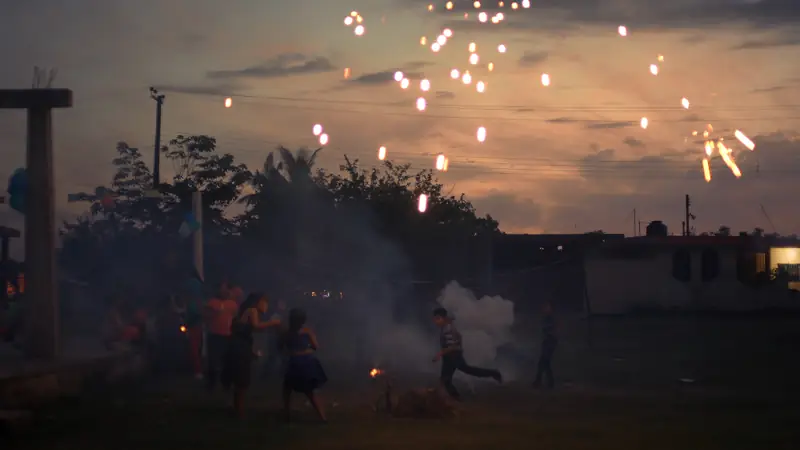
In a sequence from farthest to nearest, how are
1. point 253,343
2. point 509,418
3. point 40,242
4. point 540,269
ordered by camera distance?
point 540,269
point 40,242
point 253,343
point 509,418

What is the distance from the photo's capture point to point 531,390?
17.1 m

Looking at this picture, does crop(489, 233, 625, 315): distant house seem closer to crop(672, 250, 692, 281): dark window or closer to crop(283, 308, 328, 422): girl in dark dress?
crop(672, 250, 692, 281): dark window

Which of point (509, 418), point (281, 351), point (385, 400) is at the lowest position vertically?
point (509, 418)

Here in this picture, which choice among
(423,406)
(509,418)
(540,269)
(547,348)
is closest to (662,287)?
(540,269)

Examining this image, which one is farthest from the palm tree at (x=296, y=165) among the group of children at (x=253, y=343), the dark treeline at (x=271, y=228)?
the group of children at (x=253, y=343)

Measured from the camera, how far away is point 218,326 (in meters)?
15.7

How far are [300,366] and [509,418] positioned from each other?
2.93 meters

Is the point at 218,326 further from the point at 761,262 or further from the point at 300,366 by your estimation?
the point at 761,262

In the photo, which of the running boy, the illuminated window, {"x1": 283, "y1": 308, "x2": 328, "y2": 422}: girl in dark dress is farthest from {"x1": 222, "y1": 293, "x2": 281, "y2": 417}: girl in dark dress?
the illuminated window

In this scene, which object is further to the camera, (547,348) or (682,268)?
(682,268)

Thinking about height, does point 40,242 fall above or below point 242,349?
above

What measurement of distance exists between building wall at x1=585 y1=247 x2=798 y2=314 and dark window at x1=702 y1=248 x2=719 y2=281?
163 millimetres

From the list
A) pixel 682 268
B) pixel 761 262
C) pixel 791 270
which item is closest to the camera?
pixel 682 268

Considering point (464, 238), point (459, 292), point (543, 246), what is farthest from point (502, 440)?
point (543, 246)
